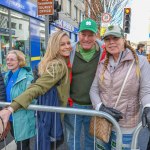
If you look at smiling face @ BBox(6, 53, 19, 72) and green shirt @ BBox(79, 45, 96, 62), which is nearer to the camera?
green shirt @ BBox(79, 45, 96, 62)

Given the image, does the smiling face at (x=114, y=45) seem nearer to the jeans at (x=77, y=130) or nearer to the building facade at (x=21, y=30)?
the jeans at (x=77, y=130)

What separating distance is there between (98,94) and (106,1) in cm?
2139

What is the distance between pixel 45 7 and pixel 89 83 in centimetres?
571

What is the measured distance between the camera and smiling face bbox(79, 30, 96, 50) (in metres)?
3.04

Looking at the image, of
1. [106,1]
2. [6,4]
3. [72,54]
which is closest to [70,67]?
[72,54]

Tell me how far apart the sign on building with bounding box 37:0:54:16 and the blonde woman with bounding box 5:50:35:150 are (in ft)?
13.9

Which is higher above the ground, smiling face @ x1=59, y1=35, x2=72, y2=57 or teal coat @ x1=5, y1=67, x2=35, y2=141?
smiling face @ x1=59, y1=35, x2=72, y2=57

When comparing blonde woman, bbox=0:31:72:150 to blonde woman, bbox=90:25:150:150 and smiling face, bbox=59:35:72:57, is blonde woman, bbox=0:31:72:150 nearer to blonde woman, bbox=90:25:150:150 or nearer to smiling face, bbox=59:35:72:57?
smiling face, bbox=59:35:72:57

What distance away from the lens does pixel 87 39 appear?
3.03 m

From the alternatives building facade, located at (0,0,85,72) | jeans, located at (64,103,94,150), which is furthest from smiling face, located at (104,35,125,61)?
building facade, located at (0,0,85,72)

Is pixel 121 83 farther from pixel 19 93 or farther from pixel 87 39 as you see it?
pixel 19 93

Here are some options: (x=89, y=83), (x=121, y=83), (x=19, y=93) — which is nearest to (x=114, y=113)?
(x=121, y=83)

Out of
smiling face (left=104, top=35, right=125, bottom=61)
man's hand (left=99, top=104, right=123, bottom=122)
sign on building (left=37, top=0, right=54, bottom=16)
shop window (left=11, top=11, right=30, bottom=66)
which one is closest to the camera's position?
man's hand (left=99, top=104, right=123, bottom=122)

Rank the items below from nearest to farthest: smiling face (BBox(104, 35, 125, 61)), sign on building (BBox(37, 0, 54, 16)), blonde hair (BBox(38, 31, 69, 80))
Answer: smiling face (BBox(104, 35, 125, 61)) < blonde hair (BBox(38, 31, 69, 80)) < sign on building (BBox(37, 0, 54, 16))
